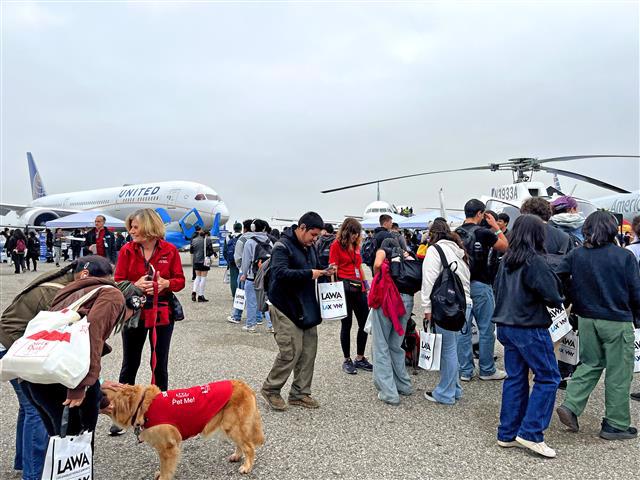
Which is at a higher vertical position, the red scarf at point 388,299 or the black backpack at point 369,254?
the black backpack at point 369,254

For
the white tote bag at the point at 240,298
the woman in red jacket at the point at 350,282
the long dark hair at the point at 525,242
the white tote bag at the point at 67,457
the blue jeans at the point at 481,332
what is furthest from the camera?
the white tote bag at the point at 240,298

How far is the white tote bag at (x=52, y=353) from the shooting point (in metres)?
2.21

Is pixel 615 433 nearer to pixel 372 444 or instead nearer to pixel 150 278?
pixel 372 444

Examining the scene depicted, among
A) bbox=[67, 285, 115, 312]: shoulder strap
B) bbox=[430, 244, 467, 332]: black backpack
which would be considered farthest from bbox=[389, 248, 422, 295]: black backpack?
A: bbox=[67, 285, 115, 312]: shoulder strap

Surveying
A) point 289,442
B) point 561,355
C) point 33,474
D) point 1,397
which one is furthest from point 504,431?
point 1,397

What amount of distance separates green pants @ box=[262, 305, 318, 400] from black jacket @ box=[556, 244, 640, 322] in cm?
247

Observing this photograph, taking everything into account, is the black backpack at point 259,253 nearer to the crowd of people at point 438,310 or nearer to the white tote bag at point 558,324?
the crowd of people at point 438,310

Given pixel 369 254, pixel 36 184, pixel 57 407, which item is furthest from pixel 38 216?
pixel 57 407

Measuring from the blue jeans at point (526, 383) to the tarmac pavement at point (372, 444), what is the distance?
19cm

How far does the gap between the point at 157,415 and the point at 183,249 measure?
21.0m

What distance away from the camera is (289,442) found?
12.6 ft

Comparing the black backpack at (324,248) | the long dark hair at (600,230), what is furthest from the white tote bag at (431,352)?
the black backpack at (324,248)

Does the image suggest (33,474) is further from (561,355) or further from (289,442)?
(561,355)

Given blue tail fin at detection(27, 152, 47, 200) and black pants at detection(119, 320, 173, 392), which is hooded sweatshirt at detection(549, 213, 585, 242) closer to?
black pants at detection(119, 320, 173, 392)
